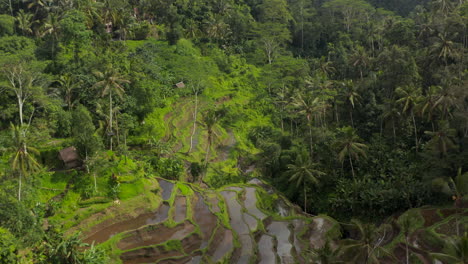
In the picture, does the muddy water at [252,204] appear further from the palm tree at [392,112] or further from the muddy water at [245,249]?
the palm tree at [392,112]

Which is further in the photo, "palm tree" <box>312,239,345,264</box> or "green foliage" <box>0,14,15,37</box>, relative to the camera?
"green foliage" <box>0,14,15,37</box>

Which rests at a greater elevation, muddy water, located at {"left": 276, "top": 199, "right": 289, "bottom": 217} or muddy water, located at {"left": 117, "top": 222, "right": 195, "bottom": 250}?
muddy water, located at {"left": 117, "top": 222, "right": 195, "bottom": 250}

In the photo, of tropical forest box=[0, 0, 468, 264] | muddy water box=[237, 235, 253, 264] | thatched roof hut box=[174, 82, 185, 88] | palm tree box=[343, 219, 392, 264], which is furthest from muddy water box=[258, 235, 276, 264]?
thatched roof hut box=[174, 82, 185, 88]

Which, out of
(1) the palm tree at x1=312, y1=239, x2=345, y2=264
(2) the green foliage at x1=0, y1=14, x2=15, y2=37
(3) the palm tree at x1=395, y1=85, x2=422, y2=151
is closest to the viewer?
(1) the palm tree at x1=312, y1=239, x2=345, y2=264

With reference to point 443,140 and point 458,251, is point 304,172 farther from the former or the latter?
point 458,251

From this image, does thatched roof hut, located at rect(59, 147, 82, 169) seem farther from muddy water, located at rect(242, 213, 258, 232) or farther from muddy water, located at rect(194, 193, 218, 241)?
muddy water, located at rect(242, 213, 258, 232)

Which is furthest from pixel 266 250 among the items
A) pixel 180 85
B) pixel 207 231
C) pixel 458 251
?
pixel 180 85

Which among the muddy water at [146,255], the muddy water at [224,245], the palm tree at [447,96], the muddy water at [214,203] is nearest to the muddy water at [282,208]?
the muddy water at [214,203]

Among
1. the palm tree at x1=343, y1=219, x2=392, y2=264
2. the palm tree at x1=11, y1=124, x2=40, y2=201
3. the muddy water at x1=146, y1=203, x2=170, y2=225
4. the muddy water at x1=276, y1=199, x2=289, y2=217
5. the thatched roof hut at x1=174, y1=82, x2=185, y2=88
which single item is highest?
the palm tree at x1=11, y1=124, x2=40, y2=201
